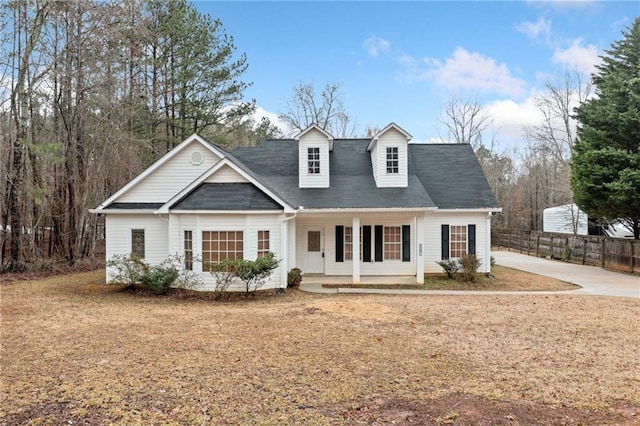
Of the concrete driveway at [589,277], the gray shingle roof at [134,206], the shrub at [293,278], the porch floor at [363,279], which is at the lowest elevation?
the concrete driveway at [589,277]

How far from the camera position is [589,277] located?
18078 mm

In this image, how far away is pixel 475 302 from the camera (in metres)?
12.2

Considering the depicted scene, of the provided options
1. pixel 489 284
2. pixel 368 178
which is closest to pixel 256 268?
pixel 368 178

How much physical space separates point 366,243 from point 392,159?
3614 mm

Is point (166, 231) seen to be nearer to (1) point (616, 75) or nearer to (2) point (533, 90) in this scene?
(1) point (616, 75)

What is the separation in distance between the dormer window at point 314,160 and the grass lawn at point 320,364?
693 cm

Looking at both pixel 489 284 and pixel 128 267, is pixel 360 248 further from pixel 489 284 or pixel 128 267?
pixel 128 267

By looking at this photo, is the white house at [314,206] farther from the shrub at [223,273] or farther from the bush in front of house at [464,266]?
the bush in front of house at [464,266]

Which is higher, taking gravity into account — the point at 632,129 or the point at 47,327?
the point at 632,129

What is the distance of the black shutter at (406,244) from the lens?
54.7 ft

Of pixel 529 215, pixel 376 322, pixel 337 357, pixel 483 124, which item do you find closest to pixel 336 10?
pixel 376 322

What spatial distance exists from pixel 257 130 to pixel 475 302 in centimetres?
2895

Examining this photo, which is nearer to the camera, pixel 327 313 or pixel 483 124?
pixel 327 313

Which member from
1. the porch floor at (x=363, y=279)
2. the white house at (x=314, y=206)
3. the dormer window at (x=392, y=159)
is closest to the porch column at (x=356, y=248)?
the white house at (x=314, y=206)
